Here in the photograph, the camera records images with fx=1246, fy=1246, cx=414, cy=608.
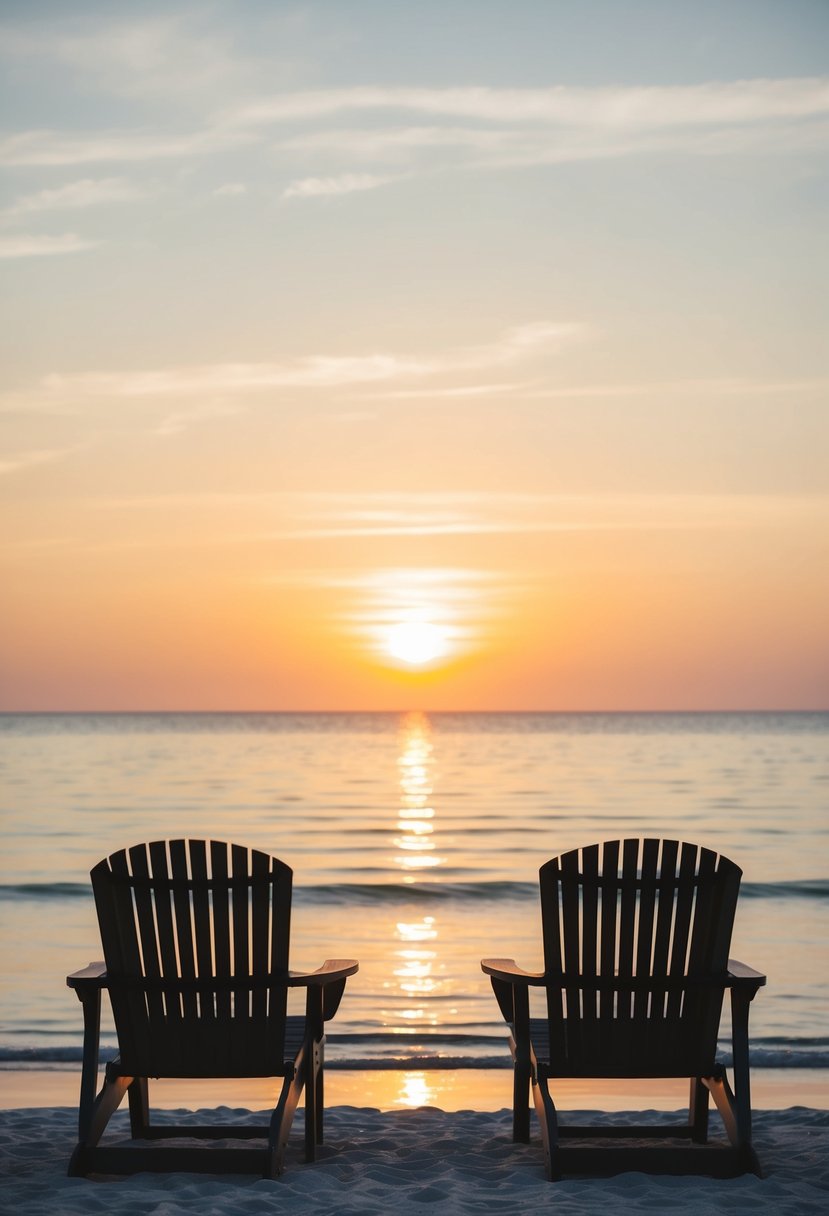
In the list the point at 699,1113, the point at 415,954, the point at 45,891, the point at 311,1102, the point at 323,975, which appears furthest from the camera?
the point at 45,891

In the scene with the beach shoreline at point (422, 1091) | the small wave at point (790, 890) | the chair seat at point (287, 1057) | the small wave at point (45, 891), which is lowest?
the small wave at point (790, 890)

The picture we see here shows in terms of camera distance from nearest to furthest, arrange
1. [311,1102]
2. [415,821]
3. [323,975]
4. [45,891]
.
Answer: [323,975]
[311,1102]
[45,891]
[415,821]

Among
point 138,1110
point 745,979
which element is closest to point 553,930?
point 745,979

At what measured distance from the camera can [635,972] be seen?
15.5 ft

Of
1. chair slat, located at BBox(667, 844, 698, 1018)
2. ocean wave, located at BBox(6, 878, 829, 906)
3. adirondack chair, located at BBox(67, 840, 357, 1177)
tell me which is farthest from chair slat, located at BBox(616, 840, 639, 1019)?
ocean wave, located at BBox(6, 878, 829, 906)

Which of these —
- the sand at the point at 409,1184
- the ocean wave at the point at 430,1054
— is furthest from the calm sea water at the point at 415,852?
the sand at the point at 409,1184

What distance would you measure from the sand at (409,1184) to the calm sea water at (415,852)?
7.58 feet

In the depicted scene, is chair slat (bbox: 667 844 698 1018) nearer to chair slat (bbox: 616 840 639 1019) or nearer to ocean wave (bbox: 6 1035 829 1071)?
chair slat (bbox: 616 840 639 1019)

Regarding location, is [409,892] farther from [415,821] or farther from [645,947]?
[645,947]

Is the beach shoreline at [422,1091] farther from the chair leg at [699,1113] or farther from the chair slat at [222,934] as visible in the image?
the chair slat at [222,934]

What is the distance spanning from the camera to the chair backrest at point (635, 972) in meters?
4.66

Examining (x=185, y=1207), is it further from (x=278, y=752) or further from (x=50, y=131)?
(x=278, y=752)

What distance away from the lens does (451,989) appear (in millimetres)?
10219

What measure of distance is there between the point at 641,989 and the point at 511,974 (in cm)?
49
